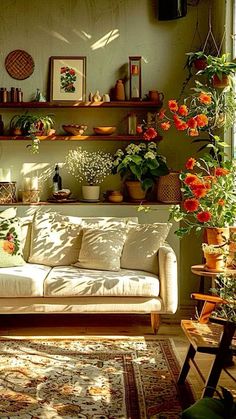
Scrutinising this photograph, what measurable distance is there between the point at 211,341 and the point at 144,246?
69.4 inches

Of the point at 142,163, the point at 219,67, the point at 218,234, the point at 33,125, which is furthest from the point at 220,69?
the point at 33,125

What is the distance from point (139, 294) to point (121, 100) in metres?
2.01

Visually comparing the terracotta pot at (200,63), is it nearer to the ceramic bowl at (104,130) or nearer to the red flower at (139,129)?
the red flower at (139,129)

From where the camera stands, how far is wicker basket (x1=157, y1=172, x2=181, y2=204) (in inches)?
219

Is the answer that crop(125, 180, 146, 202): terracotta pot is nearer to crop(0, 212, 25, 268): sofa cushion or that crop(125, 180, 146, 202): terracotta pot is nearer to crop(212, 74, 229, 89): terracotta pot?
→ crop(0, 212, 25, 268): sofa cushion

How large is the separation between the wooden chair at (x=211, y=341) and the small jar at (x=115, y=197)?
206 cm

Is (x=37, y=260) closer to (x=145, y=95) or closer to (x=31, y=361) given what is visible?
(x=31, y=361)

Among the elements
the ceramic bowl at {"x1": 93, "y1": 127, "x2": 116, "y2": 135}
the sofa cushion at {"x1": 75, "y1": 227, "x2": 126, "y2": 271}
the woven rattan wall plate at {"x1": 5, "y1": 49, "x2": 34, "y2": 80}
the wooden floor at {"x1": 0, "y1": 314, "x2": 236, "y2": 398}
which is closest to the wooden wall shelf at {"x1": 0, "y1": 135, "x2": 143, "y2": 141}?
the ceramic bowl at {"x1": 93, "y1": 127, "x2": 116, "y2": 135}

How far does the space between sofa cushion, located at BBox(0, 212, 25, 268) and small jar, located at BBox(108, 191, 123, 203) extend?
0.94 metres

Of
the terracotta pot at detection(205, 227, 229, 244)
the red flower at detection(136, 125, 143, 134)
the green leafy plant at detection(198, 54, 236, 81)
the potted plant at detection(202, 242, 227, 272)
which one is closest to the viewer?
the potted plant at detection(202, 242, 227, 272)

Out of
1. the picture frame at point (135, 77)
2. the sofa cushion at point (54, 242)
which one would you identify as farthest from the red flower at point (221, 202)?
the picture frame at point (135, 77)

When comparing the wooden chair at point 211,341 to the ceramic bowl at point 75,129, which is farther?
the ceramic bowl at point 75,129

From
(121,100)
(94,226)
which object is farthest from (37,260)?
(121,100)

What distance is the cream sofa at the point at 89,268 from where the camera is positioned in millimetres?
4637
